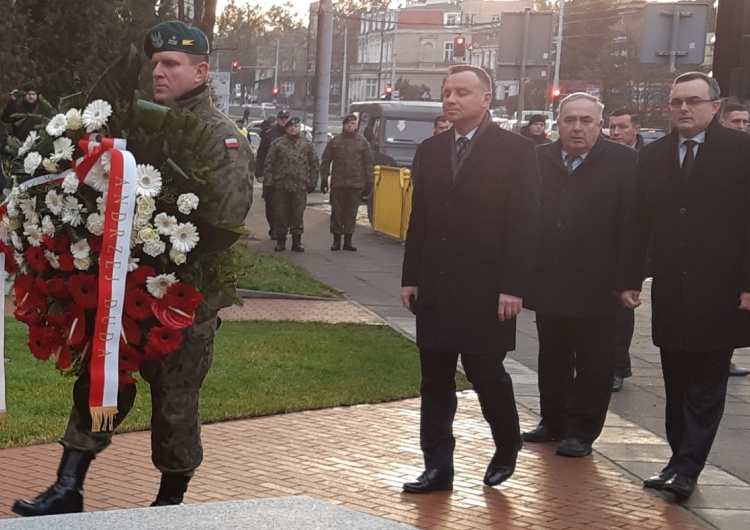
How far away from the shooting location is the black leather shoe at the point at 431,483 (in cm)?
625

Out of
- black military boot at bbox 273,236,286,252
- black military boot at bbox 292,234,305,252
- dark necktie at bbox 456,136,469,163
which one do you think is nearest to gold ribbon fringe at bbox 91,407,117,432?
dark necktie at bbox 456,136,469,163

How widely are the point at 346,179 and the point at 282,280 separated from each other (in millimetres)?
4787

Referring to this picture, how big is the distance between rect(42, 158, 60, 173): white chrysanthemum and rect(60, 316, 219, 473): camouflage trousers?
2.54 feet

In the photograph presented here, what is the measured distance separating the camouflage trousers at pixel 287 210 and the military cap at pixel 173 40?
41.9 ft

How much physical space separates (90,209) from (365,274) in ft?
37.4

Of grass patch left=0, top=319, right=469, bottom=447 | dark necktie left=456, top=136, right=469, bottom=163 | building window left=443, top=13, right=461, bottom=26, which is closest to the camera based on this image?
dark necktie left=456, top=136, right=469, bottom=163

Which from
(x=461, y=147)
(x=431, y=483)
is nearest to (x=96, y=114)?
(x=461, y=147)

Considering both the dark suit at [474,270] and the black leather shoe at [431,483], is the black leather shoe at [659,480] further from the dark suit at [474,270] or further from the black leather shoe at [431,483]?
the black leather shoe at [431,483]

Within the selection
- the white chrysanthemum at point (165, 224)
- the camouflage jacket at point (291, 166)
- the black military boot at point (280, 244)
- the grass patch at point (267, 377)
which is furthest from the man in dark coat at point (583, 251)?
the black military boot at point (280, 244)

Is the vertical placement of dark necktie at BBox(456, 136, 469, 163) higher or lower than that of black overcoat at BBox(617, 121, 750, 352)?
higher

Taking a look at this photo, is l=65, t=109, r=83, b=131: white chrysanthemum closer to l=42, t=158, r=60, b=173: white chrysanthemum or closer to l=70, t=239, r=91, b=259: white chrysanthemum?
l=42, t=158, r=60, b=173: white chrysanthemum

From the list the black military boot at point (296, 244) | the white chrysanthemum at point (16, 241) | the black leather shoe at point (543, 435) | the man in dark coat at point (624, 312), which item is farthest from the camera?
the black military boot at point (296, 244)

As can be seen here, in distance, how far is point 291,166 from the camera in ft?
59.6

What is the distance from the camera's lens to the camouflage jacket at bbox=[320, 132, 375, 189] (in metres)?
19.0
